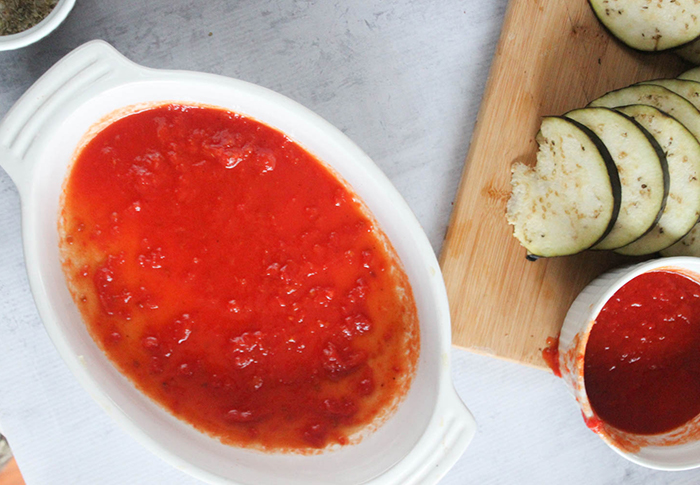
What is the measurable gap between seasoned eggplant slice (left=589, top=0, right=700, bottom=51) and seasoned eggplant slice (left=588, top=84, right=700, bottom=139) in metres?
0.13

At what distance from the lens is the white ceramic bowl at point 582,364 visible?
1164mm

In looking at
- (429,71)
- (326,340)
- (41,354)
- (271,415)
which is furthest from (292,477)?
(429,71)

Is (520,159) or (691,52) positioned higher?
(691,52)

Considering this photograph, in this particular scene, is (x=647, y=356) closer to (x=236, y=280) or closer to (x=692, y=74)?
(x=692, y=74)

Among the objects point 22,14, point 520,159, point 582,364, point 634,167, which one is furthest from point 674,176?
point 22,14

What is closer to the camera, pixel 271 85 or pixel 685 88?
pixel 685 88

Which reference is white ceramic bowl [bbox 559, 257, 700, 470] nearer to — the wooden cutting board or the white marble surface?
the wooden cutting board

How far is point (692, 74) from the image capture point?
4.39 ft

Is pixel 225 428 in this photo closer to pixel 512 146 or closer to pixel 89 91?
pixel 89 91

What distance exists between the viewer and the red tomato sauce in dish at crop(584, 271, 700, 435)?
1.27 metres

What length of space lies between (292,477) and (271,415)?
0.48 feet

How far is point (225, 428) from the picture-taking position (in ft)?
4.30

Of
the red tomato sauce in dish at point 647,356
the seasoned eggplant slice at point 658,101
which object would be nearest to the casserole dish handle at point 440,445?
the red tomato sauce in dish at point 647,356

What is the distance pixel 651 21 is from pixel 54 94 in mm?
1328
